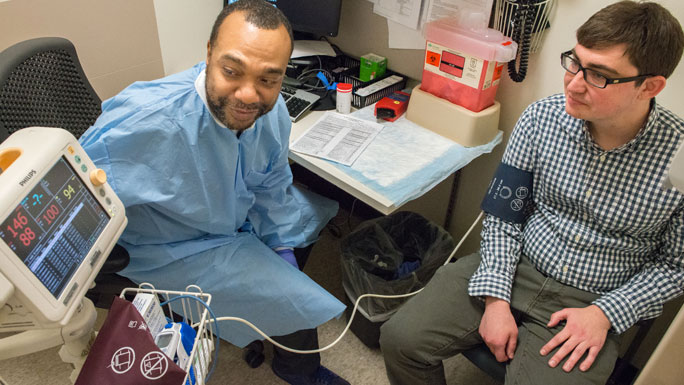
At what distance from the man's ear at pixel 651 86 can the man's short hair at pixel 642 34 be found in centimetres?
1

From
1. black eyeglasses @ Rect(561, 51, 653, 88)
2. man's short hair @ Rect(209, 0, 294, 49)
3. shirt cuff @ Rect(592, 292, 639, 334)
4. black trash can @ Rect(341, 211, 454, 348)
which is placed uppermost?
man's short hair @ Rect(209, 0, 294, 49)

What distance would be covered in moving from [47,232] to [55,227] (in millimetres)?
17

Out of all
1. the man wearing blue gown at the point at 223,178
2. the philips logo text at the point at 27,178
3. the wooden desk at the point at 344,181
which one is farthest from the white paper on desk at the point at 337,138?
the philips logo text at the point at 27,178

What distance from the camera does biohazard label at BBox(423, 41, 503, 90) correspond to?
5.11ft

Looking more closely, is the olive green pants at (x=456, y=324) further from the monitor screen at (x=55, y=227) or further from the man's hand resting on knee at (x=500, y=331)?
the monitor screen at (x=55, y=227)

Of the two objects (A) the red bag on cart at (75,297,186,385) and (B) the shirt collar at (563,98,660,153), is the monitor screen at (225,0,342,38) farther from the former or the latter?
(A) the red bag on cart at (75,297,186,385)

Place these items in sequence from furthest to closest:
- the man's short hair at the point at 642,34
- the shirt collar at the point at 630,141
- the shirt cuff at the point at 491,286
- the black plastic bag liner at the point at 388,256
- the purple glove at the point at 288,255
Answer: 1. the black plastic bag liner at the point at 388,256
2. the purple glove at the point at 288,255
3. the shirt cuff at the point at 491,286
4. the shirt collar at the point at 630,141
5. the man's short hair at the point at 642,34

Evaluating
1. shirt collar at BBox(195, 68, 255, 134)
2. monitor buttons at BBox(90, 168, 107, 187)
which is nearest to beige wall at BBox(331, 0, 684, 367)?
shirt collar at BBox(195, 68, 255, 134)

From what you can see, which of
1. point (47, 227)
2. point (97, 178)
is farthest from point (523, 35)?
point (47, 227)

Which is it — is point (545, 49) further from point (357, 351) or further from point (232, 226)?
point (357, 351)

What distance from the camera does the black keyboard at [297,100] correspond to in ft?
5.70

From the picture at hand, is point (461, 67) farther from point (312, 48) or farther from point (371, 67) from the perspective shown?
point (312, 48)

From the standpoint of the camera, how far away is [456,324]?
1.33 meters

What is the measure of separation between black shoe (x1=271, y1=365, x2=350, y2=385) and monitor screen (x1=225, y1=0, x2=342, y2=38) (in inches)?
50.2
